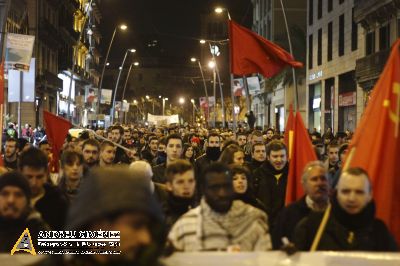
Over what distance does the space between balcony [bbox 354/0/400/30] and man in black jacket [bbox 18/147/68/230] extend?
82.7 feet

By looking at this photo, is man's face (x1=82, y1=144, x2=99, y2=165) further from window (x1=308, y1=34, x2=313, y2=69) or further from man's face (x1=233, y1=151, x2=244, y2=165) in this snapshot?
window (x1=308, y1=34, x2=313, y2=69)

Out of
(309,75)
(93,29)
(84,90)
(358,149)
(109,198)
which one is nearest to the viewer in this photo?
(109,198)

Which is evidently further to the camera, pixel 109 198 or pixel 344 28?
pixel 344 28

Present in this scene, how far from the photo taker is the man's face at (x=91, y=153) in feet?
27.9

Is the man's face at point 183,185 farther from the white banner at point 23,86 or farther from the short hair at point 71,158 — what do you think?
the white banner at point 23,86

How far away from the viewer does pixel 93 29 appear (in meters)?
87.1

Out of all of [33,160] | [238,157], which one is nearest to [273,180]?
[238,157]

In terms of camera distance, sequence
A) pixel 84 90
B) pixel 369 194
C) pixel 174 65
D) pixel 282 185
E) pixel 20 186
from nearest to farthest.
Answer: pixel 20 186
pixel 369 194
pixel 282 185
pixel 84 90
pixel 174 65

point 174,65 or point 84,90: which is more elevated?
point 174,65

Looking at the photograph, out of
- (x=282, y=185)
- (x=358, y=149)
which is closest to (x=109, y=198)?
(x=358, y=149)

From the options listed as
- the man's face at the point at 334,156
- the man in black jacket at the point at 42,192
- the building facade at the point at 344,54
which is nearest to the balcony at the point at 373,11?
the building facade at the point at 344,54

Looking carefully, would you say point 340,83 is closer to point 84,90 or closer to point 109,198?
point 109,198

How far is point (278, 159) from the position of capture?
8.00 m

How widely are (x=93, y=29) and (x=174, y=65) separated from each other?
66.8 meters
